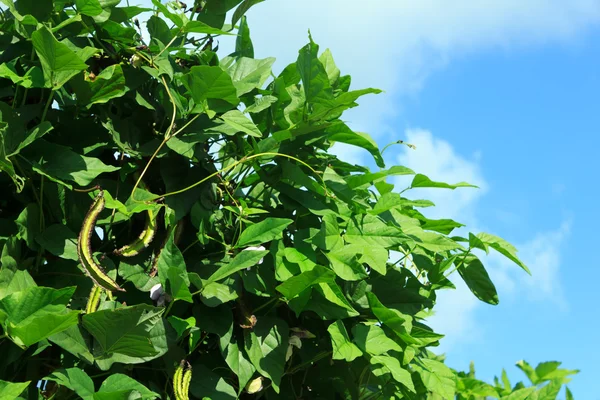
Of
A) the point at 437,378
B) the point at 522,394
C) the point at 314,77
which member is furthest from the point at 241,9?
the point at 522,394

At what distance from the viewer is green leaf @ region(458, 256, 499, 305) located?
177 cm

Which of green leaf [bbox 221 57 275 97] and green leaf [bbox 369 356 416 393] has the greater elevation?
A: green leaf [bbox 221 57 275 97]

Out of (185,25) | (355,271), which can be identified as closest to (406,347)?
(355,271)

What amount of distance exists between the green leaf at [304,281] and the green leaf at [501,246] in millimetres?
576

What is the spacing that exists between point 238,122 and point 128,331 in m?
0.46

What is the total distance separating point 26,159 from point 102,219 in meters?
0.18

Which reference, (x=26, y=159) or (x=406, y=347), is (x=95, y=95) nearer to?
(x=26, y=159)

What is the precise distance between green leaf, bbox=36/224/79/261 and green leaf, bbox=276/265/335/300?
40 cm

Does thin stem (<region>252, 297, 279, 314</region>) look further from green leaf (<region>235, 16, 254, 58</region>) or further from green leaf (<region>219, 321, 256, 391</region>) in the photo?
green leaf (<region>235, 16, 254, 58</region>)

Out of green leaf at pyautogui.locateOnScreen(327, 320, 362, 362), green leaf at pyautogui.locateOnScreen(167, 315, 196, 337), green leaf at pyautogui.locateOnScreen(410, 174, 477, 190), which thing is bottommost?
green leaf at pyautogui.locateOnScreen(167, 315, 196, 337)

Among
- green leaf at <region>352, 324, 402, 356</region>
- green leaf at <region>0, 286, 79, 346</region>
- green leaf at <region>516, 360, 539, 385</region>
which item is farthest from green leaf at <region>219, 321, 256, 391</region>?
green leaf at <region>516, 360, 539, 385</region>

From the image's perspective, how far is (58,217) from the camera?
1.38 m

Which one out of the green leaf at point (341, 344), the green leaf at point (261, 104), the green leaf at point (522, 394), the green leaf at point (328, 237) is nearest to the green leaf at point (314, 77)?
the green leaf at point (261, 104)

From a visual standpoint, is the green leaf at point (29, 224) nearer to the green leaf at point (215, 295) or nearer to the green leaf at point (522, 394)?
the green leaf at point (215, 295)
